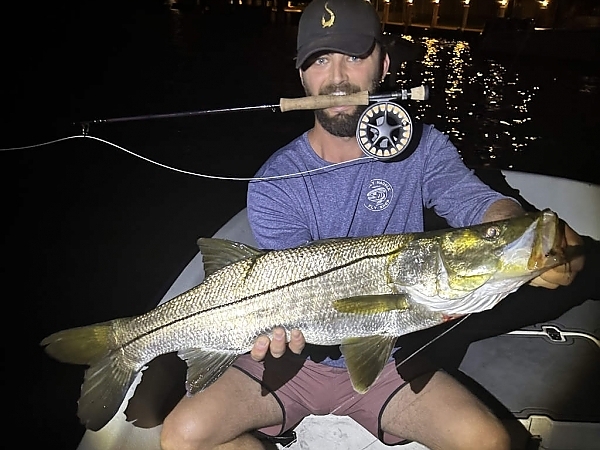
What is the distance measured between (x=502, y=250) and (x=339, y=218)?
1.12 m

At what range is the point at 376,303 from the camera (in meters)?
2.36

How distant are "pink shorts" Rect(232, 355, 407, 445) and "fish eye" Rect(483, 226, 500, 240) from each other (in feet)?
3.36

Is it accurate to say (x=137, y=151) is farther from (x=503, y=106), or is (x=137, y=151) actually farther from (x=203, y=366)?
(x=503, y=106)

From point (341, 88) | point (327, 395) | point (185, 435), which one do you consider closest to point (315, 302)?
point (327, 395)

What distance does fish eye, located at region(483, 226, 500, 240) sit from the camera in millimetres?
2184

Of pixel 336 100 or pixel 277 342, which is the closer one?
pixel 277 342

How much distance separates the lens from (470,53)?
26.2 m

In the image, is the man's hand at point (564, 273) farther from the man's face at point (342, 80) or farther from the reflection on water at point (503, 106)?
the reflection on water at point (503, 106)

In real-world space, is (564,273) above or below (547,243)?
below

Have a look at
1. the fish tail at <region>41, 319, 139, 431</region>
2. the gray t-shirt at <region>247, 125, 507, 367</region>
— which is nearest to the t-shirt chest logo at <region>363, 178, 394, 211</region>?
the gray t-shirt at <region>247, 125, 507, 367</region>

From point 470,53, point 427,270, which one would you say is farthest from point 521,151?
point 470,53

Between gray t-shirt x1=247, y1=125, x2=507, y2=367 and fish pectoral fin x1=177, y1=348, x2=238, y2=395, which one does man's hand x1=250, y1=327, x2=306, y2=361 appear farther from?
gray t-shirt x1=247, y1=125, x2=507, y2=367

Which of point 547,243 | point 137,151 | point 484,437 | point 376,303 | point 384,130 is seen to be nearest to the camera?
point 547,243

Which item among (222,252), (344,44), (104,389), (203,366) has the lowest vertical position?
(104,389)
